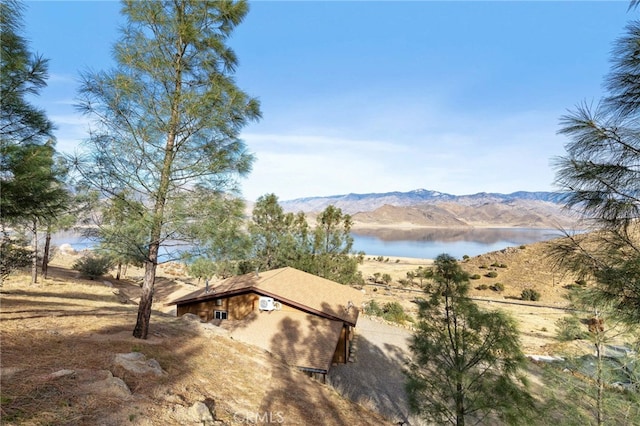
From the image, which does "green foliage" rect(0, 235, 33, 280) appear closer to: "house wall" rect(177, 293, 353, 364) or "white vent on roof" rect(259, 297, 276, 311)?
"house wall" rect(177, 293, 353, 364)

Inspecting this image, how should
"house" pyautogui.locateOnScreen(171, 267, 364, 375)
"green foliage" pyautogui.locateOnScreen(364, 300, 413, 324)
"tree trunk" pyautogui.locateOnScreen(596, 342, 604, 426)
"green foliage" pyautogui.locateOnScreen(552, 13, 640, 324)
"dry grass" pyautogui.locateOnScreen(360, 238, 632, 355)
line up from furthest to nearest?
"green foliage" pyautogui.locateOnScreen(364, 300, 413, 324) < "dry grass" pyautogui.locateOnScreen(360, 238, 632, 355) < "house" pyautogui.locateOnScreen(171, 267, 364, 375) < "tree trunk" pyautogui.locateOnScreen(596, 342, 604, 426) < "green foliage" pyautogui.locateOnScreen(552, 13, 640, 324)

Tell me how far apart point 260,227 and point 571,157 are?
24835 millimetres

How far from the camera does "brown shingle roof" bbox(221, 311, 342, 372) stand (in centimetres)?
1338

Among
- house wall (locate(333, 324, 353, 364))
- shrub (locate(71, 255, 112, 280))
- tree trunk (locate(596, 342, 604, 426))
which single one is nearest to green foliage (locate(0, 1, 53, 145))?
house wall (locate(333, 324, 353, 364))

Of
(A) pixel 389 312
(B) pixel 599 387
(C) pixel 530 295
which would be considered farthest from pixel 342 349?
(C) pixel 530 295

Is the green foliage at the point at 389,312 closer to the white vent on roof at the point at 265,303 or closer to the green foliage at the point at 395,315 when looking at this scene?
the green foliage at the point at 395,315

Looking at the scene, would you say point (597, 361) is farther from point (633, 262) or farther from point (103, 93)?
point (103, 93)

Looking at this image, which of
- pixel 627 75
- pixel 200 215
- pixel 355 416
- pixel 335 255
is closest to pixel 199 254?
pixel 200 215

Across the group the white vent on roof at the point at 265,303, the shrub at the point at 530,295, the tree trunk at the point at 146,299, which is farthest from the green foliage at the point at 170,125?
the shrub at the point at 530,295

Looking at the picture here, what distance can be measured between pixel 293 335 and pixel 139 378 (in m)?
9.25

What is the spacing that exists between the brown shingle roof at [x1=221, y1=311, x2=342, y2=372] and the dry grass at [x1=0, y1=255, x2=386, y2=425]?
99 cm

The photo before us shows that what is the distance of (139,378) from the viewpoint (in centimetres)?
689

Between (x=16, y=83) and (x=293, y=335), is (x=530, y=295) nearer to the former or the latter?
(x=293, y=335)

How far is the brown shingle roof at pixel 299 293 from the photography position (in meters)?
17.2
